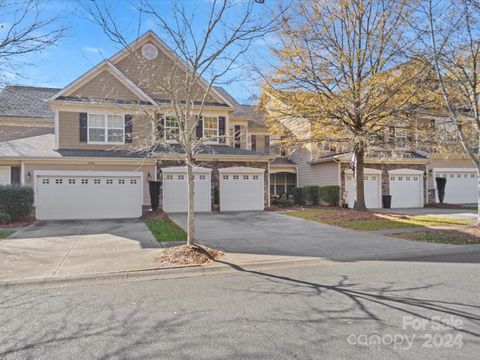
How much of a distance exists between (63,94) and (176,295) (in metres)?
16.2

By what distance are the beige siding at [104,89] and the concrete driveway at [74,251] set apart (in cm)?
836

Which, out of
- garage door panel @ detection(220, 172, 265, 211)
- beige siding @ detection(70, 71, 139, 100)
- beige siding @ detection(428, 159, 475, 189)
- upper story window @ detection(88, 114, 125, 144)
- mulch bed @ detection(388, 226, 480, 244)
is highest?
beige siding @ detection(70, 71, 139, 100)

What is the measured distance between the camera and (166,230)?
12242 mm

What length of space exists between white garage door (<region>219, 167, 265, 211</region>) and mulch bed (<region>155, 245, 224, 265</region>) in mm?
10736

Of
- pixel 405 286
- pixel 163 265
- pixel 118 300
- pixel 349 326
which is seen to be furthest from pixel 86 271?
pixel 405 286

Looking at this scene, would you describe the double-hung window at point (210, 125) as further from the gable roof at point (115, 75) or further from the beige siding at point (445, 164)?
the beige siding at point (445, 164)

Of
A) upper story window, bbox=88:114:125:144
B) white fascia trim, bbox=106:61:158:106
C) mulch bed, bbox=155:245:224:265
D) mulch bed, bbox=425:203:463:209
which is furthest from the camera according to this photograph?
mulch bed, bbox=425:203:463:209

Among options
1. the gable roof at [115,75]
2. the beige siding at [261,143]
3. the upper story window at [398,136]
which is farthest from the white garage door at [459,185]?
the gable roof at [115,75]

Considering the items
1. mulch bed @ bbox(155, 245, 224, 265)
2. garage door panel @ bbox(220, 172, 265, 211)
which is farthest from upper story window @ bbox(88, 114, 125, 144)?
mulch bed @ bbox(155, 245, 224, 265)

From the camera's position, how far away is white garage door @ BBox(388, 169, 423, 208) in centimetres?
2283

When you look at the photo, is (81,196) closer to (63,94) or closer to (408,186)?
(63,94)

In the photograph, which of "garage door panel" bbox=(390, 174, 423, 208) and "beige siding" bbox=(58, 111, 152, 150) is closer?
"beige siding" bbox=(58, 111, 152, 150)

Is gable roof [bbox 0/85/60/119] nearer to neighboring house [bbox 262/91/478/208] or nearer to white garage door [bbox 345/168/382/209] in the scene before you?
neighboring house [bbox 262/91/478/208]

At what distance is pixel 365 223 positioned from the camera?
45.0 ft
